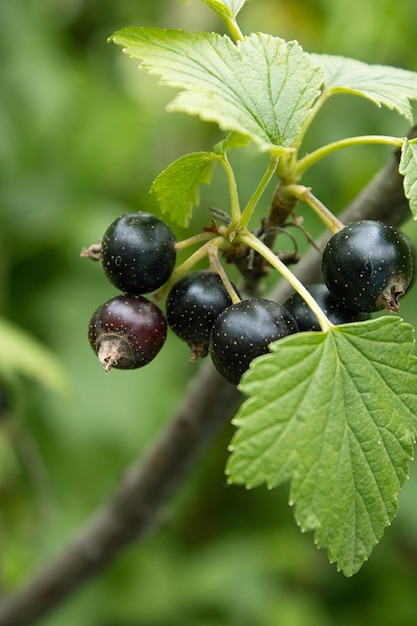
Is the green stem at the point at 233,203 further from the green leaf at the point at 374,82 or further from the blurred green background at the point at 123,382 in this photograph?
the blurred green background at the point at 123,382

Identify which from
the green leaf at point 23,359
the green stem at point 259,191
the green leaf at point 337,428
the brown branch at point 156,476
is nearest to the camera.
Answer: the green leaf at point 337,428

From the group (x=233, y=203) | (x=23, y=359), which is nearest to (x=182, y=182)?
(x=233, y=203)

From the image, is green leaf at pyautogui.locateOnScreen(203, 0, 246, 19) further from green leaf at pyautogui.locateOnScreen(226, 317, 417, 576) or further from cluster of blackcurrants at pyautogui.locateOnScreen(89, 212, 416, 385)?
green leaf at pyautogui.locateOnScreen(226, 317, 417, 576)

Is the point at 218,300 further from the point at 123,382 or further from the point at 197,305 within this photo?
the point at 123,382

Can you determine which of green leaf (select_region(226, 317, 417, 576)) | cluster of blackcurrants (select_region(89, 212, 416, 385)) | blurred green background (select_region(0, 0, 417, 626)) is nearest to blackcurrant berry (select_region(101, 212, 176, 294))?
cluster of blackcurrants (select_region(89, 212, 416, 385))

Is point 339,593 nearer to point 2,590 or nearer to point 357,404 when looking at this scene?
point 2,590

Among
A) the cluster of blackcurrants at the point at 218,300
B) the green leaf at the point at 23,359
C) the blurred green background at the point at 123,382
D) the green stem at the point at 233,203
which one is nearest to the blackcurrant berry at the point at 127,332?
the cluster of blackcurrants at the point at 218,300
